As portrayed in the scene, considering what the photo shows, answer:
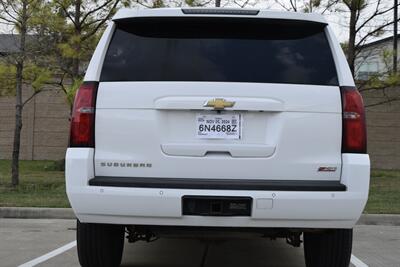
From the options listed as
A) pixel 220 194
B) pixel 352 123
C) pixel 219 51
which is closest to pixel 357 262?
pixel 352 123

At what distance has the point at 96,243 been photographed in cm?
484

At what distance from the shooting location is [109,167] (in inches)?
165

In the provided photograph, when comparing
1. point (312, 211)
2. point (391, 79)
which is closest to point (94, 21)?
point (391, 79)

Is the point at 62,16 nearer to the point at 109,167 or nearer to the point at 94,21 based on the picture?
the point at 94,21

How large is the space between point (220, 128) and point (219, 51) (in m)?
0.59

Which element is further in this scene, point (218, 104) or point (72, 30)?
point (72, 30)

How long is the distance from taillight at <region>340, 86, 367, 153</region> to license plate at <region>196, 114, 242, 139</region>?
739mm

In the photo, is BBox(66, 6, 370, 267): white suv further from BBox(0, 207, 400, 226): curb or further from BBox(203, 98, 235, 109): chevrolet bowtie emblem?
BBox(0, 207, 400, 226): curb

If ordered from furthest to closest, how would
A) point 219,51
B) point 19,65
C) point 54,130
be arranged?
point 54,130
point 19,65
point 219,51

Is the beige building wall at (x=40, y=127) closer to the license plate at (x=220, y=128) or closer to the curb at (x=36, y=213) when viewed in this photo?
the curb at (x=36, y=213)

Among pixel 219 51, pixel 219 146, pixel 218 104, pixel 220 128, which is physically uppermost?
pixel 219 51

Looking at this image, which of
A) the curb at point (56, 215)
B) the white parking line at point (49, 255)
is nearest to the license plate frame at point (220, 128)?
the white parking line at point (49, 255)

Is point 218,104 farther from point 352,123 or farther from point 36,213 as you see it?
point 36,213

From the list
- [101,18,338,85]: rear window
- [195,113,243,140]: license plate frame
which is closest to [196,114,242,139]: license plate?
[195,113,243,140]: license plate frame
